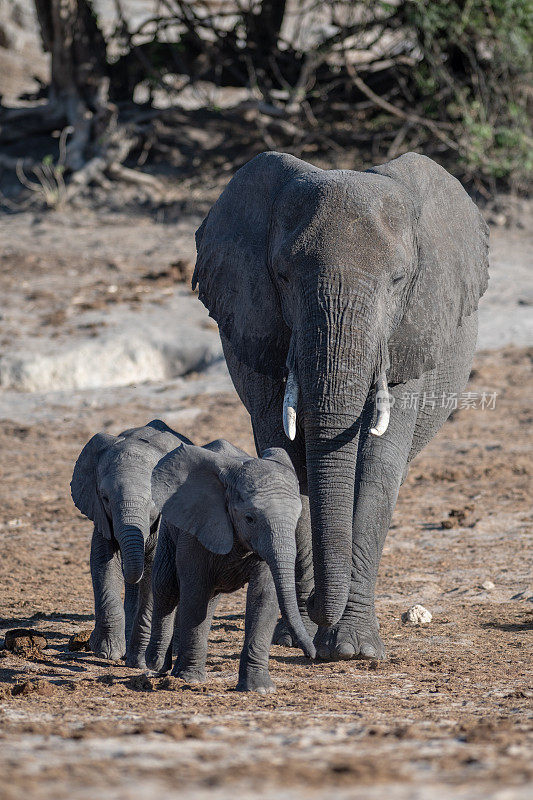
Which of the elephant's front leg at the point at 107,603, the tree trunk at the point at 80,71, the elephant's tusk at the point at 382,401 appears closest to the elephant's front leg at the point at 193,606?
the elephant's front leg at the point at 107,603

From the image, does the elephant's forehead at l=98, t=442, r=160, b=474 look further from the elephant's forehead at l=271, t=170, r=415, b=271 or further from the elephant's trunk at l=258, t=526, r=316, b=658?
the elephant's trunk at l=258, t=526, r=316, b=658

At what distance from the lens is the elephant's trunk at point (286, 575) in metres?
4.42

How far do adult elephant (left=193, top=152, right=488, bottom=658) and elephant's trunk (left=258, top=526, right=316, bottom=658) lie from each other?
666mm

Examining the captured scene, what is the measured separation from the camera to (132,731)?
3598mm

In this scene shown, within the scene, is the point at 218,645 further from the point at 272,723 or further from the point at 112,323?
the point at 112,323

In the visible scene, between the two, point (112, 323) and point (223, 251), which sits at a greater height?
point (223, 251)

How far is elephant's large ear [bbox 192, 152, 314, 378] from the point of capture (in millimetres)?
5930

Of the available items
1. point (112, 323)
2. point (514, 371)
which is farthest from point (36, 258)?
point (514, 371)

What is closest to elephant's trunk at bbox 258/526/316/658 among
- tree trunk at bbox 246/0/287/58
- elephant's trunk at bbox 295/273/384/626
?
elephant's trunk at bbox 295/273/384/626

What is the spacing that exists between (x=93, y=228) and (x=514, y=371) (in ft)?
22.9

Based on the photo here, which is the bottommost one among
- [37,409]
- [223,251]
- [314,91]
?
[37,409]

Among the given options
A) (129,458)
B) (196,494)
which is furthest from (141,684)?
(129,458)

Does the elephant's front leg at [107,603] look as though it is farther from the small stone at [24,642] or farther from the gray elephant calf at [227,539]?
the gray elephant calf at [227,539]

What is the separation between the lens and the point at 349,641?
5.64 meters
